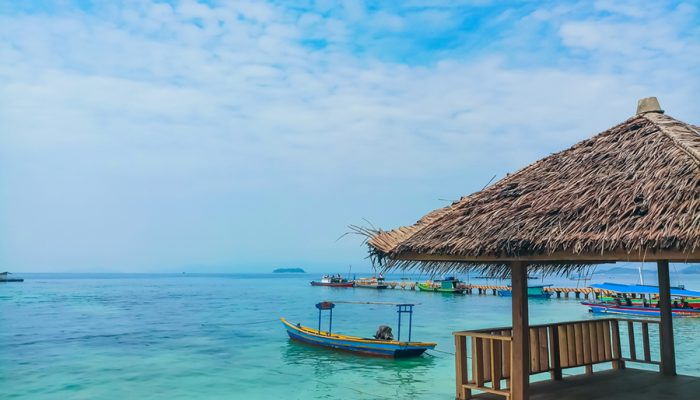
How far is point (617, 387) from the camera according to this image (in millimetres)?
5797

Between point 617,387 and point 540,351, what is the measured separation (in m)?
0.83

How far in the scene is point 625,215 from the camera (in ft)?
13.0

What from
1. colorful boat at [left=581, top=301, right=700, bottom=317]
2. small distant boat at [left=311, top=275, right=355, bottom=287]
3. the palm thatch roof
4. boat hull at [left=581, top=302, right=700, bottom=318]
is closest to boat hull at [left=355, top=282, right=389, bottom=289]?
small distant boat at [left=311, top=275, right=355, bottom=287]

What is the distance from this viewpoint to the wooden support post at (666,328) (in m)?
6.40

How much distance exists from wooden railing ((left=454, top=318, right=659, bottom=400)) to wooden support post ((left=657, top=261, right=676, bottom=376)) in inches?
8.7

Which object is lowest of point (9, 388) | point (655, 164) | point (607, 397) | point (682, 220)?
point (9, 388)

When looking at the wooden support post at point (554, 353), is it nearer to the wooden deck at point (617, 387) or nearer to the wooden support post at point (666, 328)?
the wooden deck at point (617, 387)

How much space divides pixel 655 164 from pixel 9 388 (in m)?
17.5

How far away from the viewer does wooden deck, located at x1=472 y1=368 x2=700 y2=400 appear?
5371mm

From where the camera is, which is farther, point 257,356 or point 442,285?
point 442,285

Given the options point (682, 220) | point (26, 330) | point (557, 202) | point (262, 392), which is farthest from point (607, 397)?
point (26, 330)

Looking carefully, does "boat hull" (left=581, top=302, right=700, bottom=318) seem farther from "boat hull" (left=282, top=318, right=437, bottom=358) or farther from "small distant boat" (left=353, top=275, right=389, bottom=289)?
"small distant boat" (left=353, top=275, right=389, bottom=289)

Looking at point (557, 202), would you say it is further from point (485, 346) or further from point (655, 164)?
point (485, 346)

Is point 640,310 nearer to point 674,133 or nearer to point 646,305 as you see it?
point 646,305
